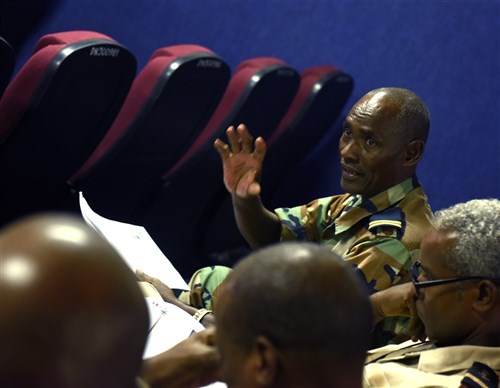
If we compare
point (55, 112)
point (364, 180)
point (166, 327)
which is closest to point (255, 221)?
point (364, 180)

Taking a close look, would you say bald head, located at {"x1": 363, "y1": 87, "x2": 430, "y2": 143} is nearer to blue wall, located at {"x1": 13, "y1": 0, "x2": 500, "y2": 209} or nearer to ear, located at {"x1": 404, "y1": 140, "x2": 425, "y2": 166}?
ear, located at {"x1": 404, "y1": 140, "x2": 425, "y2": 166}

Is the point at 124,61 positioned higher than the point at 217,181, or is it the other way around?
the point at 124,61

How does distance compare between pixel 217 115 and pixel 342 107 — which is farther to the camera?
pixel 342 107

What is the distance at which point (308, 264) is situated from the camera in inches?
42.7

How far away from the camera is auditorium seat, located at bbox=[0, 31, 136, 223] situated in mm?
3035

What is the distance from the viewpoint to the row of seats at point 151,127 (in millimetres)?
3090

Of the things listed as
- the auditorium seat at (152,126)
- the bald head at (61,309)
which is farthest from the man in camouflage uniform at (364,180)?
the bald head at (61,309)

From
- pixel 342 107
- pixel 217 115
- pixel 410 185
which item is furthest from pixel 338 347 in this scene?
pixel 342 107

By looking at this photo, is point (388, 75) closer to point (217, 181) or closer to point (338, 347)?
point (217, 181)

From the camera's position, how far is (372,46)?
14.5ft

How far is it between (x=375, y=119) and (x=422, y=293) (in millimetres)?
686

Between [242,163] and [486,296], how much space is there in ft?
2.73

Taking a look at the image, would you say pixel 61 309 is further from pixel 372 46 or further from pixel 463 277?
pixel 372 46

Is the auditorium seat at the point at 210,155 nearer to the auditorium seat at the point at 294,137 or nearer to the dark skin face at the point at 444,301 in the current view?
the auditorium seat at the point at 294,137
